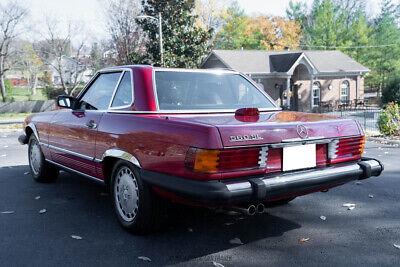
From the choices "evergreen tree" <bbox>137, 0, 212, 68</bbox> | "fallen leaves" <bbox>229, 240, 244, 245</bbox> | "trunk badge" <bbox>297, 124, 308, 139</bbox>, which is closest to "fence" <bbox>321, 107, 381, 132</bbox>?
"trunk badge" <bbox>297, 124, 308, 139</bbox>

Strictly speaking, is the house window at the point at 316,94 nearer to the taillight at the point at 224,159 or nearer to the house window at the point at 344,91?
the house window at the point at 344,91

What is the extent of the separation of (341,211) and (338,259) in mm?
1483

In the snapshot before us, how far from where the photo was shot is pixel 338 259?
10.7ft

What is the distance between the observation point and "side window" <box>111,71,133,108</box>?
12.8 feet

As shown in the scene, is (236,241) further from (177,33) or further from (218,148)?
(177,33)

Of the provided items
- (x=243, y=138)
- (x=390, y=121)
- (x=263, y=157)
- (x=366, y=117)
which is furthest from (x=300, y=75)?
(x=243, y=138)

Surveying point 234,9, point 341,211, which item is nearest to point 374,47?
point 234,9

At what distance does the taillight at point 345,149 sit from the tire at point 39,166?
423cm

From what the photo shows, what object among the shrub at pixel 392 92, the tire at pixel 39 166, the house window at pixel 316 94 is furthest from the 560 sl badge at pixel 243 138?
the house window at pixel 316 94

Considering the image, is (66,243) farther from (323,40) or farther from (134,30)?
(323,40)

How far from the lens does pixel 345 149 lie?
381cm

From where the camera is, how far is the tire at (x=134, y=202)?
3.52 metres

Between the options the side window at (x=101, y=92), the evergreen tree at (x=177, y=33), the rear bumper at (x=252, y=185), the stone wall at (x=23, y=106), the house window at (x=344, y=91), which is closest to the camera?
the rear bumper at (x=252, y=185)

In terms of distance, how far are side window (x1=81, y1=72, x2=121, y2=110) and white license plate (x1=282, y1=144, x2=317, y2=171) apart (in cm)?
207
